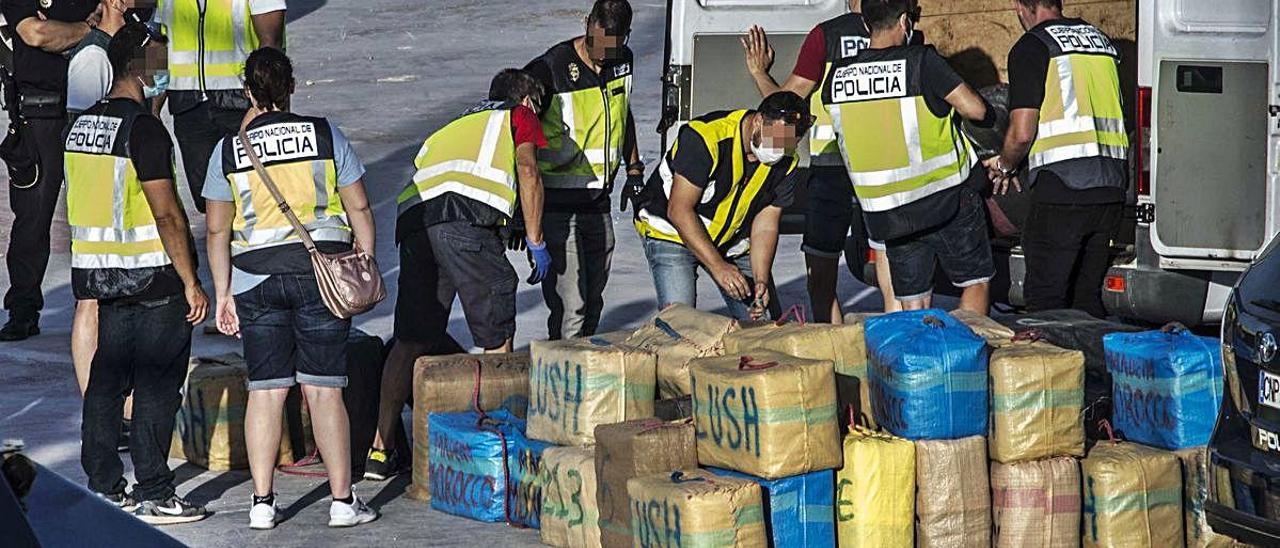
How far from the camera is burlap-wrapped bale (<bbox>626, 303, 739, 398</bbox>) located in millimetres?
6812

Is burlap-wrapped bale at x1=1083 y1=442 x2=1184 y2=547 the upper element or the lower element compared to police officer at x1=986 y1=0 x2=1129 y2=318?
lower

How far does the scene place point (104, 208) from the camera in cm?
701

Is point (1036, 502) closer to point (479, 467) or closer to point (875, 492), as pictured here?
point (875, 492)

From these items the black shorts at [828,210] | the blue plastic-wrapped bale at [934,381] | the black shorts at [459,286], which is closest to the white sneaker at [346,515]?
the black shorts at [459,286]

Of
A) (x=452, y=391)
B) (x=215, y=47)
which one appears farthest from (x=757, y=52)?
(x=452, y=391)

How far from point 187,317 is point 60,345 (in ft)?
9.13

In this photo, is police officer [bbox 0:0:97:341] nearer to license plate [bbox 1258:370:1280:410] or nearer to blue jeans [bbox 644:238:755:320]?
blue jeans [bbox 644:238:755:320]

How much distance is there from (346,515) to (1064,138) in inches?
121

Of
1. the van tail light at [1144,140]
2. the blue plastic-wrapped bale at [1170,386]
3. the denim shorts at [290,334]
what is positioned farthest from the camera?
the van tail light at [1144,140]

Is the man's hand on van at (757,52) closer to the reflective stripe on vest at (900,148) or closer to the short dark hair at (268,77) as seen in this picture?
the reflective stripe on vest at (900,148)

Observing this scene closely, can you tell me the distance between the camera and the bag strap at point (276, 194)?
21.6ft

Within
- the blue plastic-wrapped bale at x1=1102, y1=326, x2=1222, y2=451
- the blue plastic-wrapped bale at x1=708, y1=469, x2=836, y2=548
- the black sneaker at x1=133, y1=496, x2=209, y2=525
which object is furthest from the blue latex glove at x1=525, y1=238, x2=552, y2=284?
the blue plastic-wrapped bale at x1=1102, y1=326, x2=1222, y2=451

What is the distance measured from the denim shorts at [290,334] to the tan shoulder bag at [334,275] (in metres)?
0.09

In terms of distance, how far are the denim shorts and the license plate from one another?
2962mm
